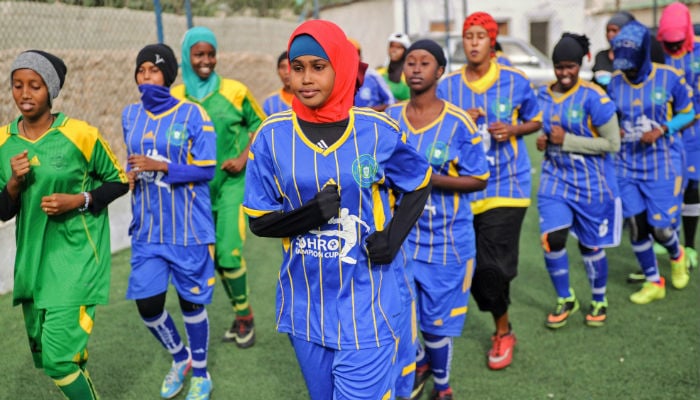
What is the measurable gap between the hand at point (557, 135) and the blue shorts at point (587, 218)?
0.47m

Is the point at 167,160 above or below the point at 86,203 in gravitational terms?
above

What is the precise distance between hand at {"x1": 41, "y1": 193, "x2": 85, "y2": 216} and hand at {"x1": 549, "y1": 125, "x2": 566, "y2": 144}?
3524 millimetres

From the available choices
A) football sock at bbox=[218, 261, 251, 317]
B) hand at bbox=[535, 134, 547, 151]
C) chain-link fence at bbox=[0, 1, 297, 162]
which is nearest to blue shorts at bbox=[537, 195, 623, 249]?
hand at bbox=[535, 134, 547, 151]

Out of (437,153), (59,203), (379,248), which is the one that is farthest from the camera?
(437,153)

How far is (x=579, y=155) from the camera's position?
553 cm

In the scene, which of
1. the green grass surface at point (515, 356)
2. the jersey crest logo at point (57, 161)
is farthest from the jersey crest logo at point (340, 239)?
the green grass surface at point (515, 356)

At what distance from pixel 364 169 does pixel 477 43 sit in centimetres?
235

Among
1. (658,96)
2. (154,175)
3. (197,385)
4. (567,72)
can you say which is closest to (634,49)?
(658,96)

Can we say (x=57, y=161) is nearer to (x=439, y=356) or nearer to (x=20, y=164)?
(x=20, y=164)

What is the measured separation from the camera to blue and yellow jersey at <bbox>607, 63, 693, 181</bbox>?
→ 6.10 m

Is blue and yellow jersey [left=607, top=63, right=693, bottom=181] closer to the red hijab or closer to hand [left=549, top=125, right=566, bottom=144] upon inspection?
hand [left=549, top=125, right=566, bottom=144]

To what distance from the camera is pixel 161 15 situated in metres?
8.48

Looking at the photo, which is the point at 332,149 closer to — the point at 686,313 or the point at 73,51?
the point at 686,313

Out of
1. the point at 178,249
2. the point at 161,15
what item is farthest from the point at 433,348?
the point at 161,15
